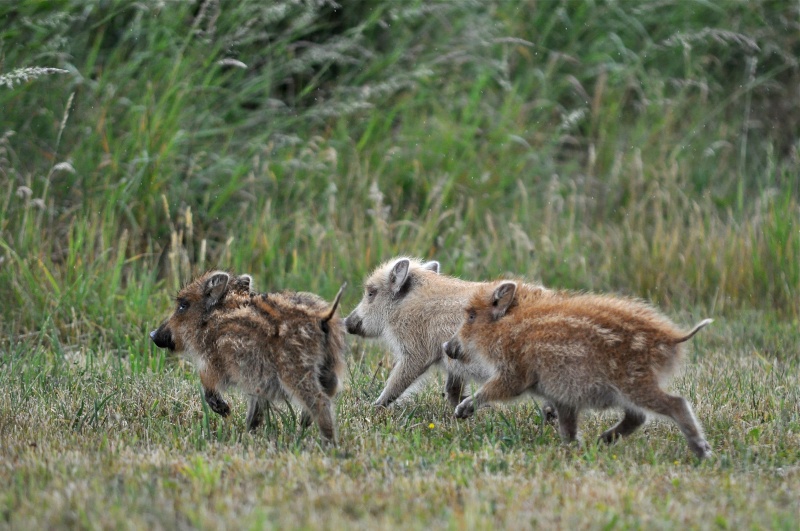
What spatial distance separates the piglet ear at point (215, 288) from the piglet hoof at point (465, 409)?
152 centimetres

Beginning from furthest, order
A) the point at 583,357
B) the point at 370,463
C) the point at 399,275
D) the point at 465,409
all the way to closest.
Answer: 1. the point at 399,275
2. the point at 465,409
3. the point at 583,357
4. the point at 370,463

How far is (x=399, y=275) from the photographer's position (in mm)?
7402

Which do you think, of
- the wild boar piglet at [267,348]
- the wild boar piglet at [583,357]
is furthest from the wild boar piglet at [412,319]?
the wild boar piglet at [267,348]

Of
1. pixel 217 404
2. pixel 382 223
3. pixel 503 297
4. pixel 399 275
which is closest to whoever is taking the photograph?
pixel 217 404

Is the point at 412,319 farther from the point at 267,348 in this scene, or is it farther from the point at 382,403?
the point at 267,348

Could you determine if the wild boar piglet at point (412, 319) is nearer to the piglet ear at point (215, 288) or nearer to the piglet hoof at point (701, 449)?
the piglet ear at point (215, 288)

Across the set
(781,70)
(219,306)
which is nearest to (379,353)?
(219,306)

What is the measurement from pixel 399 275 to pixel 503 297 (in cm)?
120

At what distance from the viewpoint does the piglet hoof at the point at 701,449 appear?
18.0ft

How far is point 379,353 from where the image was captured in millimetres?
8703

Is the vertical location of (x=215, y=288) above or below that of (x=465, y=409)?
above

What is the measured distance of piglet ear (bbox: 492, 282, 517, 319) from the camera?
6.36 meters

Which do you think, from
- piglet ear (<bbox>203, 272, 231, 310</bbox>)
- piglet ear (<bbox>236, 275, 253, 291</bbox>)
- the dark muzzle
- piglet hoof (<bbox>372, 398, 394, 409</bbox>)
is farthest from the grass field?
piglet ear (<bbox>236, 275, 253, 291</bbox>)

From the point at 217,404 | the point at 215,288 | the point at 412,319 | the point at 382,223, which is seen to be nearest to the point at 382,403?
the point at 412,319
